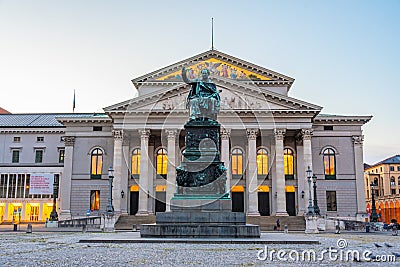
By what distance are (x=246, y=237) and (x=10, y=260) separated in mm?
10875

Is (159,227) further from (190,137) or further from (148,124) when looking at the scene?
(148,124)

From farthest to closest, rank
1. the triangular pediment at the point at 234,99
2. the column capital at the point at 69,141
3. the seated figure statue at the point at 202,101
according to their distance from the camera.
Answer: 1. the column capital at the point at 69,141
2. the triangular pediment at the point at 234,99
3. the seated figure statue at the point at 202,101

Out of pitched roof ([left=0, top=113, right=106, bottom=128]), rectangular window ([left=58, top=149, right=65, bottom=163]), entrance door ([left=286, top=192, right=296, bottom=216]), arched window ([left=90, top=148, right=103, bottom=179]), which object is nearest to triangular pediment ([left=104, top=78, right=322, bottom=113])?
arched window ([left=90, top=148, right=103, bottom=179])

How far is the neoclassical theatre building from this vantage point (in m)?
54.9

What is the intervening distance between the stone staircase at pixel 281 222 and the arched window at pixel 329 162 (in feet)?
31.5

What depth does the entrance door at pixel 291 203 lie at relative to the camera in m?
59.0

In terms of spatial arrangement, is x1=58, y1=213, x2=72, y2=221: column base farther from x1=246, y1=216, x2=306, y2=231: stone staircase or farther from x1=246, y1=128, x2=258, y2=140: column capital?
x1=246, y1=128, x2=258, y2=140: column capital

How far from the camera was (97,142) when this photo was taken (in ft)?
201

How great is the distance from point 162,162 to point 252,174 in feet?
40.6

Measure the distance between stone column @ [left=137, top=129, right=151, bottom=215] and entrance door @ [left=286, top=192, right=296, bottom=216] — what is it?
17834 millimetres

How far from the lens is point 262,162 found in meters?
59.8

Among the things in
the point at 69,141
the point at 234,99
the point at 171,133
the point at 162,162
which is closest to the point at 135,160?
the point at 162,162

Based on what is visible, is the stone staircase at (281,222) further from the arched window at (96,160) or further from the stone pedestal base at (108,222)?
the arched window at (96,160)

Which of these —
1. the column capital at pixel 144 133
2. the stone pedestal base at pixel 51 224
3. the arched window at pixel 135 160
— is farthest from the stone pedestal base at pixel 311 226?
the stone pedestal base at pixel 51 224
